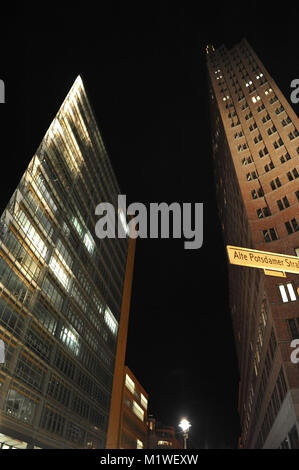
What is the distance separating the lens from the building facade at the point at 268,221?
30788 mm

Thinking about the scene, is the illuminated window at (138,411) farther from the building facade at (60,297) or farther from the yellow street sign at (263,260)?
the yellow street sign at (263,260)

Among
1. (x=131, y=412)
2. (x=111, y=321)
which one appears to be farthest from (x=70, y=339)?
(x=131, y=412)

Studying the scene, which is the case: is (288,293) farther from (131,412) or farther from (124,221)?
(131,412)

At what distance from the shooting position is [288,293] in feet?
107

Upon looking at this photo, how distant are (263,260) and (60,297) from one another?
37.6 meters

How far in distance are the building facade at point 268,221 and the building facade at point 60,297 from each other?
25801 mm

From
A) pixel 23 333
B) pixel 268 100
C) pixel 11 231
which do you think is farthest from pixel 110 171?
pixel 23 333

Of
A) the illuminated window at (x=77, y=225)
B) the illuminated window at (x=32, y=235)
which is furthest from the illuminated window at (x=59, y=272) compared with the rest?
the illuminated window at (x=77, y=225)

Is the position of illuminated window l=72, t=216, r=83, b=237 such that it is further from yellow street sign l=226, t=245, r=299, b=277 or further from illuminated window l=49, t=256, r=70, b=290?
yellow street sign l=226, t=245, r=299, b=277

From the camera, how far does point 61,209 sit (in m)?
48.5

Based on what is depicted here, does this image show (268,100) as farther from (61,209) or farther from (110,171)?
(61,209)

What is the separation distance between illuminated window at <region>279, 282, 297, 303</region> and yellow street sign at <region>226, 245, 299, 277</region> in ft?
73.7
